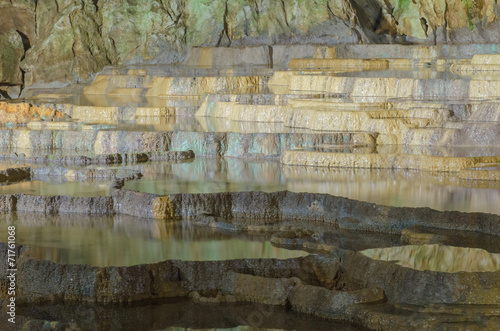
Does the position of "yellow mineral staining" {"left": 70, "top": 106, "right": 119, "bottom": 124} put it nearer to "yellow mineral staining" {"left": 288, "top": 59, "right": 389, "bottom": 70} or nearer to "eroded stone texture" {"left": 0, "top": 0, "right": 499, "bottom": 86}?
"yellow mineral staining" {"left": 288, "top": 59, "right": 389, "bottom": 70}

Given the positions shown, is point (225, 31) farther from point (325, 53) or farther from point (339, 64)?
point (339, 64)

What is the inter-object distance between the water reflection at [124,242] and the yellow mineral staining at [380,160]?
4440 millimetres

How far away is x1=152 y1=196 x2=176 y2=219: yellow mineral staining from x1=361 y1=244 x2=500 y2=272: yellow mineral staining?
3.04 m

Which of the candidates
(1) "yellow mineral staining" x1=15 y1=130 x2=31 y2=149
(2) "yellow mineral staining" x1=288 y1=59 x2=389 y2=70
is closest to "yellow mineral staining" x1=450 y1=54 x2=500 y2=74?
(2) "yellow mineral staining" x1=288 y1=59 x2=389 y2=70

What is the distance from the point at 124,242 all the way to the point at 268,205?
2178 millimetres

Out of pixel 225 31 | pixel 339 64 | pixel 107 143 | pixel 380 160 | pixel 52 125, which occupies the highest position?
pixel 225 31

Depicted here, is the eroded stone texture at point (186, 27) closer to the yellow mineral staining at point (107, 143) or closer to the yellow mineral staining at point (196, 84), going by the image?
the yellow mineral staining at point (196, 84)

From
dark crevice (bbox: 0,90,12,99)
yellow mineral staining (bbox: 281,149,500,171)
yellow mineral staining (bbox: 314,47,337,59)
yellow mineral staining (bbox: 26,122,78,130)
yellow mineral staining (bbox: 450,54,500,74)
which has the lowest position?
yellow mineral staining (bbox: 281,149,500,171)

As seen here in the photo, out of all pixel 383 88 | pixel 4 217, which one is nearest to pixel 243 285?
pixel 4 217

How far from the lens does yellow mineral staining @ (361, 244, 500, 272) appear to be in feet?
24.2

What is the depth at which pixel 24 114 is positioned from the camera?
19.8m

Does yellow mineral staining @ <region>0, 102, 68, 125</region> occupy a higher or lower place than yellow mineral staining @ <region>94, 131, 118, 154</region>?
higher

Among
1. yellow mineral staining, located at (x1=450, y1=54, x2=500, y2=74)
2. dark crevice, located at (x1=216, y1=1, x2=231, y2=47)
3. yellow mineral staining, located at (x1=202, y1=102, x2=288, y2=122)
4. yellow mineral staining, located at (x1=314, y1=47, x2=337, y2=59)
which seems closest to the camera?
yellow mineral staining, located at (x1=202, y1=102, x2=288, y2=122)

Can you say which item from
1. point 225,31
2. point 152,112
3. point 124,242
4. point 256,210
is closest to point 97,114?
point 152,112
